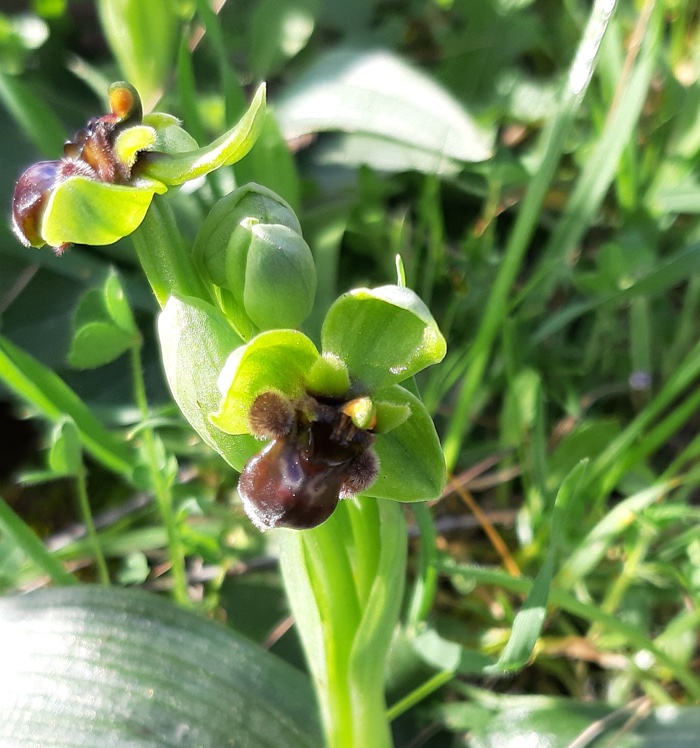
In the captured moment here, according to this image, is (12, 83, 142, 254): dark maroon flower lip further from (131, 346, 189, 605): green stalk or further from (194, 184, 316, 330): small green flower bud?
(131, 346, 189, 605): green stalk

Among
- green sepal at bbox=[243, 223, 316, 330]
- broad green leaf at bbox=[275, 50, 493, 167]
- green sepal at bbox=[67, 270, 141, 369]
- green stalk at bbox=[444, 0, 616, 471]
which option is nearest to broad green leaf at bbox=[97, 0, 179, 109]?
broad green leaf at bbox=[275, 50, 493, 167]

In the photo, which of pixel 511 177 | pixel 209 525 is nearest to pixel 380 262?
pixel 511 177

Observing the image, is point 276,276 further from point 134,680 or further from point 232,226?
point 134,680

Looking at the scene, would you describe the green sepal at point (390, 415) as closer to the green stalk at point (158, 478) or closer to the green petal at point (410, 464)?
the green petal at point (410, 464)

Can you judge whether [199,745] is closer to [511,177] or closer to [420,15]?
[511,177]

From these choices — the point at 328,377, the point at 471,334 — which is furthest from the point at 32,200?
the point at 471,334

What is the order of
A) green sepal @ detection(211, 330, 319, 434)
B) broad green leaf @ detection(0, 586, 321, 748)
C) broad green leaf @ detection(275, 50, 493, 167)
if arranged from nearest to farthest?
1. green sepal @ detection(211, 330, 319, 434)
2. broad green leaf @ detection(0, 586, 321, 748)
3. broad green leaf @ detection(275, 50, 493, 167)
